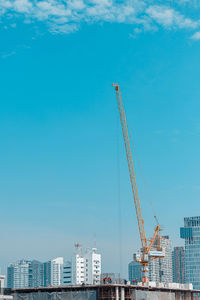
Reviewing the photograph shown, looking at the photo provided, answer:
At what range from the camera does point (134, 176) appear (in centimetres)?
18212

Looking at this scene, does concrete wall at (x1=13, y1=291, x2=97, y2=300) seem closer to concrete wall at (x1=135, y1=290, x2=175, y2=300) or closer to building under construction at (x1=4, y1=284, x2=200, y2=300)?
building under construction at (x1=4, y1=284, x2=200, y2=300)

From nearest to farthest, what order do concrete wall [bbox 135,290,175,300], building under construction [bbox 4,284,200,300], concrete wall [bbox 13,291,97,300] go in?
1. building under construction [bbox 4,284,200,300]
2. concrete wall [bbox 13,291,97,300]
3. concrete wall [bbox 135,290,175,300]

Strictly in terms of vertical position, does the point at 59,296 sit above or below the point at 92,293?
below

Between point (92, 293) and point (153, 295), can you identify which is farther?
point (153, 295)

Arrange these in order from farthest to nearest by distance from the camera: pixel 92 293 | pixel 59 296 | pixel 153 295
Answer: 1. pixel 153 295
2. pixel 59 296
3. pixel 92 293

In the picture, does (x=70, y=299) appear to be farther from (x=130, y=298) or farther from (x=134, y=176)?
(x=134, y=176)

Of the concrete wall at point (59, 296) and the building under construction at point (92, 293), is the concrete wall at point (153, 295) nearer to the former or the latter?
the building under construction at point (92, 293)

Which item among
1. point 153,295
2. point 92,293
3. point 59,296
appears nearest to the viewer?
point 92,293

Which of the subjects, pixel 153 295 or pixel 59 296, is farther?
pixel 153 295

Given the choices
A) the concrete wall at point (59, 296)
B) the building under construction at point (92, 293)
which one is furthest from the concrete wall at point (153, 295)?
the concrete wall at point (59, 296)

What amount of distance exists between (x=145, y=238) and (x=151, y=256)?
633cm

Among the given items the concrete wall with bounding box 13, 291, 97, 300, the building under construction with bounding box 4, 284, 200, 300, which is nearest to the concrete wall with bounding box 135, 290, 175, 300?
the building under construction with bounding box 4, 284, 200, 300

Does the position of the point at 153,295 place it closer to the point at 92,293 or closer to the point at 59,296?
the point at 92,293

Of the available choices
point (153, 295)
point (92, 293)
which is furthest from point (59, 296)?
point (153, 295)
